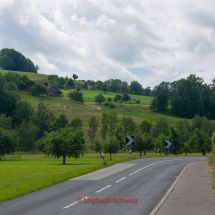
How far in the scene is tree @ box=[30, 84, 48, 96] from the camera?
14888cm

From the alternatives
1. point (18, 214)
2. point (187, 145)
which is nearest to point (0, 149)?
point (187, 145)

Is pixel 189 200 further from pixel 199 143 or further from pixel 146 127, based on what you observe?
pixel 146 127

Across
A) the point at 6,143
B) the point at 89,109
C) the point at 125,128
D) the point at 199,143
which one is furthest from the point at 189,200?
the point at 89,109

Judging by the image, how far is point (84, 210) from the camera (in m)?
12.4

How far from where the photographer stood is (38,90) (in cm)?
14938

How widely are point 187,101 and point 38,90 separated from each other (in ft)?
170

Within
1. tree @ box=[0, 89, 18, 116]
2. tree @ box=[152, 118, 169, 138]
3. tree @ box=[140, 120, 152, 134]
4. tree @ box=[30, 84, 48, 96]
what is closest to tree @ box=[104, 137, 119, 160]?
tree @ box=[152, 118, 169, 138]

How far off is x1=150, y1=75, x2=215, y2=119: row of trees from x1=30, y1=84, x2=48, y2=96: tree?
39592 millimetres

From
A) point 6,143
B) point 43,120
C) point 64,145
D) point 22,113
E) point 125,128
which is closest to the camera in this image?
point 64,145

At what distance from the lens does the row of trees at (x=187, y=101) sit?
135 m

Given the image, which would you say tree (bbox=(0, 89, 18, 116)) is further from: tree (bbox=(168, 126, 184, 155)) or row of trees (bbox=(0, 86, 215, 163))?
tree (bbox=(168, 126, 184, 155))

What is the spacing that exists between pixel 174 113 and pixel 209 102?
12375 mm

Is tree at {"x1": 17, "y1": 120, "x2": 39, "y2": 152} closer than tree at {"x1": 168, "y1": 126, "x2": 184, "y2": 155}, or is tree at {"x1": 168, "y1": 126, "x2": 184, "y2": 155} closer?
tree at {"x1": 168, "y1": 126, "x2": 184, "y2": 155}

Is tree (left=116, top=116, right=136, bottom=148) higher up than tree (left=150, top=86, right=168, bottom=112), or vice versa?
tree (left=150, top=86, right=168, bottom=112)
